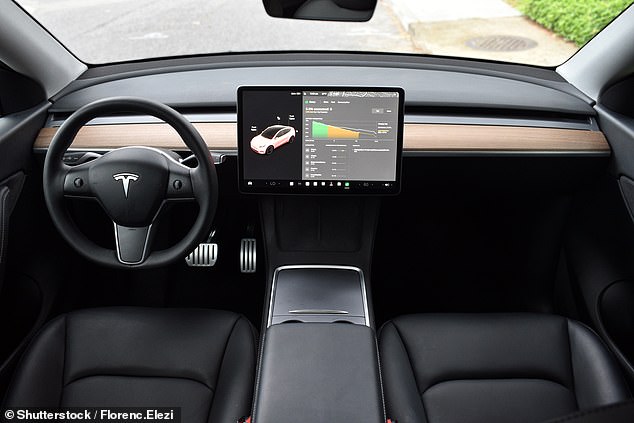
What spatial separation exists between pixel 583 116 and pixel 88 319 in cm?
173

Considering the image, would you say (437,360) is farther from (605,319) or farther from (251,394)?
(605,319)

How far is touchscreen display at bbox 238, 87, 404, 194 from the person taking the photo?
71.7 inches

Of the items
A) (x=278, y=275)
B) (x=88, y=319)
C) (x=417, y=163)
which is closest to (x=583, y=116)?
(x=417, y=163)

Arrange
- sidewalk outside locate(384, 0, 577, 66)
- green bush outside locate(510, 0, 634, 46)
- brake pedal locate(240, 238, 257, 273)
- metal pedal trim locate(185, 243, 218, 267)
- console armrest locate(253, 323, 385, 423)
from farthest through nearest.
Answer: sidewalk outside locate(384, 0, 577, 66) < green bush outside locate(510, 0, 634, 46) < brake pedal locate(240, 238, 257, 273) < metal pedal trim locate(185, 243, 218, 267) < console armrest locate(253, 323, 385, 423)

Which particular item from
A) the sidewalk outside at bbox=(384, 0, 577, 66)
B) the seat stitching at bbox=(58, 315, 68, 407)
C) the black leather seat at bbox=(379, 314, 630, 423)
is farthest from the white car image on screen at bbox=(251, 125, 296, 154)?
the sidewalk outside at bbox=(384, 0, 577, 66)

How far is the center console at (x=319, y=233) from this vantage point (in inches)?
59.4

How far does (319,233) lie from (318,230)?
1cm

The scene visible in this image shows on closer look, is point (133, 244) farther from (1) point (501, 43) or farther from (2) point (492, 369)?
(1) point (501, 43)

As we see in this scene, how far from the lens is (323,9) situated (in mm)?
1821

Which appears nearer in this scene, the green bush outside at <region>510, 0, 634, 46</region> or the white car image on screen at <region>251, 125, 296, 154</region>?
the white car image on screen at <region>251, 125, 296, 154</region>

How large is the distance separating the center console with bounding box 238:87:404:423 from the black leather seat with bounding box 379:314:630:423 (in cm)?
16

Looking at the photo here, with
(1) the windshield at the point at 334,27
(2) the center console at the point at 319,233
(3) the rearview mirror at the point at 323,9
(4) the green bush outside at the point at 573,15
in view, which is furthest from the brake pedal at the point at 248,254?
(4) the green bush outside at the point at 573,15

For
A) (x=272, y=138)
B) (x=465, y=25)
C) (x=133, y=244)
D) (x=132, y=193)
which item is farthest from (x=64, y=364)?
(x=465, y=25)

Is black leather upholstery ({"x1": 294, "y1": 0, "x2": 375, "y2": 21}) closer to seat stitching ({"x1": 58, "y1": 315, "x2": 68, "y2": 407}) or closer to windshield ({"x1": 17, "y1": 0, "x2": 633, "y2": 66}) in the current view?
seat stitching ({"x1": 58, "y1": 315, "x2": 68, "y2": 407})
